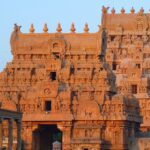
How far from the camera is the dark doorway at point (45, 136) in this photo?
79.5 metres

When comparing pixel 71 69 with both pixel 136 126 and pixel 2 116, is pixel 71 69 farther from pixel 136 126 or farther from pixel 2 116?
pixel 2 116

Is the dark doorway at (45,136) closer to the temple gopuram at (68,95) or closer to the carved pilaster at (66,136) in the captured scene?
the temple gopuram at (68,95)

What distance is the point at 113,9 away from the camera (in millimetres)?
124812

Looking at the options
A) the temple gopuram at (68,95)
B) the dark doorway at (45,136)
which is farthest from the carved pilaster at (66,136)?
the dark doorway at (45,136)

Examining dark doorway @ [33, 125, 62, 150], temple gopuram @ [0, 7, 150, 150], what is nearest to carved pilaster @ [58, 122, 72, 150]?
temple gopuram @ [0, 7, 150, 150]

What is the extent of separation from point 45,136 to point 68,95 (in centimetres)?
701

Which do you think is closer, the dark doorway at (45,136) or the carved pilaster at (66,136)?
the carved pilaster at (66,136)

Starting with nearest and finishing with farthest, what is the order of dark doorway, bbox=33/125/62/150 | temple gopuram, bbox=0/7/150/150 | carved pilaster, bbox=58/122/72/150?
temple gopuram, bbox=0/7/150/150 < carved pilaster, bbox=58/122/72/150 < dark doorway, bbox=33/125/62/150

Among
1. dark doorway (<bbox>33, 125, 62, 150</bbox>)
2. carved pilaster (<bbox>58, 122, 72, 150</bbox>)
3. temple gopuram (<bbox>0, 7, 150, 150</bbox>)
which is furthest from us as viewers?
dark doorway (<bbox>33, 125, 62, 150</bbox>)

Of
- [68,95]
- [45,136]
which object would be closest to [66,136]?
[68,95]

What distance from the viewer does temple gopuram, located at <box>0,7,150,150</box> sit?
7638 cm

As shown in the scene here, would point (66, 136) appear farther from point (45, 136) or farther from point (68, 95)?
point (45, 136)

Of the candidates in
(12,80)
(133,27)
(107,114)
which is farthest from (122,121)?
(133,27)

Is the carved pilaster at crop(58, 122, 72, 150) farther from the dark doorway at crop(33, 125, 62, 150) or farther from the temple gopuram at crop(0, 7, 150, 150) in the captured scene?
the dark doorway at crop(33, 125, 62, 150)
